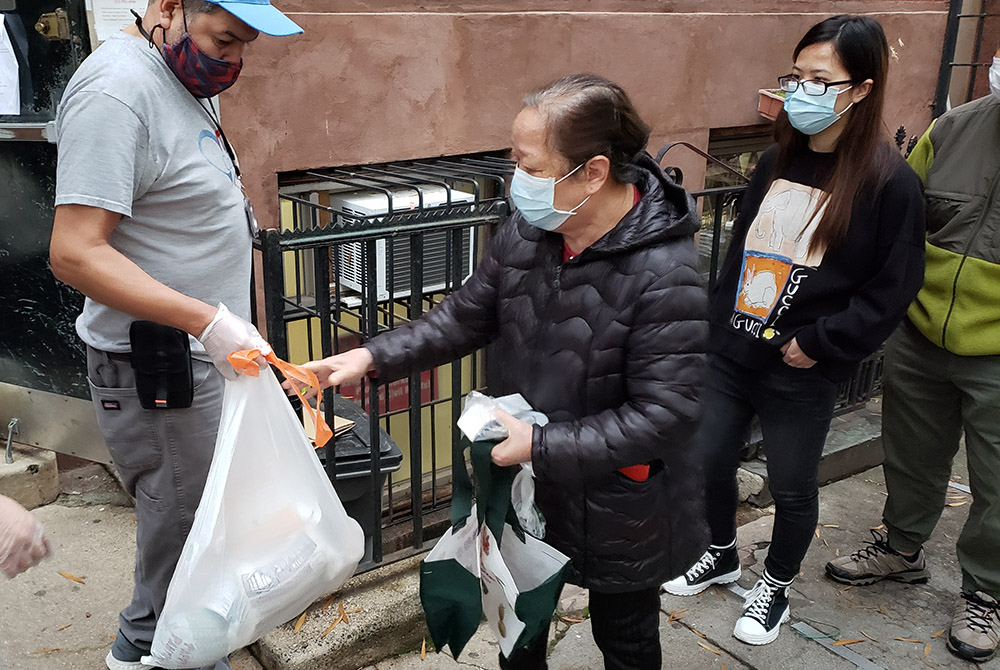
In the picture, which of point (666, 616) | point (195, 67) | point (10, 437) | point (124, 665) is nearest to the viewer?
point (195, 67)

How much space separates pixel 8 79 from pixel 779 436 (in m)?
3.12

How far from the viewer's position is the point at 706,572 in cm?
335

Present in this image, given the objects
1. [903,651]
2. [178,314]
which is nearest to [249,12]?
[178,314]

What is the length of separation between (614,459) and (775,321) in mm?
1182

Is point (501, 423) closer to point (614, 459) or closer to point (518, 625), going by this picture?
point (614, 459)

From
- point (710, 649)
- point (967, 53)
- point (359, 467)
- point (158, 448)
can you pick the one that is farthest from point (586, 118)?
point (967, 53)

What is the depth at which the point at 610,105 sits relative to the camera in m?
1.90

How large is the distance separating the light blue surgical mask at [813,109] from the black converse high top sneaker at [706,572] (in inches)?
61.5

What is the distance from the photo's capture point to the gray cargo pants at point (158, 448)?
2.30m

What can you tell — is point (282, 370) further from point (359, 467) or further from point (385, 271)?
point (385, 271)

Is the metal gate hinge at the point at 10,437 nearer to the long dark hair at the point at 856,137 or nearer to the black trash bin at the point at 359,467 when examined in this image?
the black trash bin at the point at 359,467

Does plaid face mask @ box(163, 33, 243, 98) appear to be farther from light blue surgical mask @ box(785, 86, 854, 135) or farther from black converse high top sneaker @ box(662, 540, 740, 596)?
black converse high top sneaker @ box(662, 540, 740, 596)

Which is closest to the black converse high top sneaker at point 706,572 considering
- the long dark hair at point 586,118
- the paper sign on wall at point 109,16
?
the long dark hair at point 586,118

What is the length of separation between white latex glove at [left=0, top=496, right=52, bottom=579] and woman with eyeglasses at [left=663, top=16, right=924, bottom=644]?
6.89 feet
